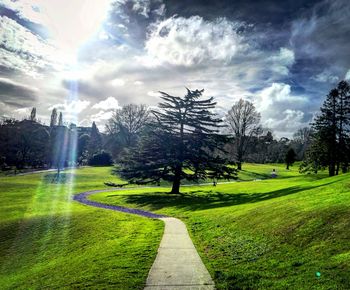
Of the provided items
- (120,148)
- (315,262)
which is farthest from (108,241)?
(120,148)

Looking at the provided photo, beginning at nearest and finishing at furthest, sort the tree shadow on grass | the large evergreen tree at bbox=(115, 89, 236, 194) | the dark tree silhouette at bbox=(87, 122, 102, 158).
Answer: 1. the tree shadow on grass
2. the large evergreen tree at bbox=(115, 89, 236, 194)
3. the dark tree silhouette at bbox=(87, 122, 102, 158)

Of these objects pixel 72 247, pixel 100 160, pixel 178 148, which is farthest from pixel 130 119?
pixel 72 247

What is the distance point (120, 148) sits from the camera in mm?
98875

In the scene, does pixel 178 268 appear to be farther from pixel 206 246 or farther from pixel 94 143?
pixel 94 143

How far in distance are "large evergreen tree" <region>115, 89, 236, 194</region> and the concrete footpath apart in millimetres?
22634

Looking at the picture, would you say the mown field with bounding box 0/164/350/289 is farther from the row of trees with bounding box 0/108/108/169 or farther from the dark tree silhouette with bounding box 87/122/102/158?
the dark tree silhouette with bounding box 87/122/102/158

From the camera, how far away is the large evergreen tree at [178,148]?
37.8 m

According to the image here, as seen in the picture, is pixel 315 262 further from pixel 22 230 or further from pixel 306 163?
pixel 306 163

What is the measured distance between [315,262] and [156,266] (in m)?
5.24

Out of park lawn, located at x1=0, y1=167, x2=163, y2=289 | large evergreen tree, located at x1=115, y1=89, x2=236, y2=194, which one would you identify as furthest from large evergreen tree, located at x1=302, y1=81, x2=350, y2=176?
park lawn, located at x1=0, y1=167, x2=163, y2=289

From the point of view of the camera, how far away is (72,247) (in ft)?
55.1

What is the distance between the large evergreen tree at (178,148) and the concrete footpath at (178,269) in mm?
22634

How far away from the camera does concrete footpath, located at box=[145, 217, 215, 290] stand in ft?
30.1

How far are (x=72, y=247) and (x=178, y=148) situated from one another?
74.0 feet
